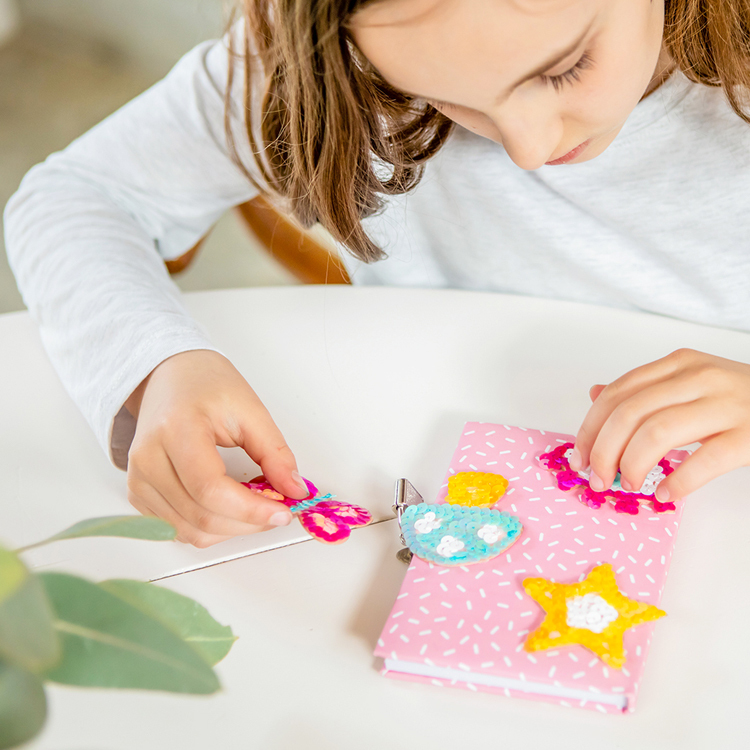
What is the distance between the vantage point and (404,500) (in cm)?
54

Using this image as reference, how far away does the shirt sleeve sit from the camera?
2.22 ft

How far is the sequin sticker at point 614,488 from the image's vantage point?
511 millimetres

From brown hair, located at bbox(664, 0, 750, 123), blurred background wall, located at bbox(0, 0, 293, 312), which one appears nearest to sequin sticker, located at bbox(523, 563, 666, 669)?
brown hair, located at bbox(664, 0, 750, 123)

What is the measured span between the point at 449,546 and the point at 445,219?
552 millimetres

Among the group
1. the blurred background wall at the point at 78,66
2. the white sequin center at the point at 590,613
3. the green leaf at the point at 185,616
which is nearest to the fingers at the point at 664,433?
the white sequin center at the point at 590,613

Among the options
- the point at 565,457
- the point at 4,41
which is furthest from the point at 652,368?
the point at 4,41

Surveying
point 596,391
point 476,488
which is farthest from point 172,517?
point 596,391

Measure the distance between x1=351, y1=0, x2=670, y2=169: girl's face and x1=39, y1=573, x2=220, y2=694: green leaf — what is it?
38 cm

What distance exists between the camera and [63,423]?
68 centimetres

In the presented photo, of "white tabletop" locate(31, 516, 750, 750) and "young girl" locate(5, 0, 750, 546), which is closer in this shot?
"white tabletop" locate(31, 516, 750, 750)

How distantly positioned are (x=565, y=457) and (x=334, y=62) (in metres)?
0.34

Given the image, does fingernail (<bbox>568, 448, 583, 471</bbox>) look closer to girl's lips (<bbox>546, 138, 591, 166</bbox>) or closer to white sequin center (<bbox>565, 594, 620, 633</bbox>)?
white sequin center (<bbox>565, 594, 620, 633</bbox>)

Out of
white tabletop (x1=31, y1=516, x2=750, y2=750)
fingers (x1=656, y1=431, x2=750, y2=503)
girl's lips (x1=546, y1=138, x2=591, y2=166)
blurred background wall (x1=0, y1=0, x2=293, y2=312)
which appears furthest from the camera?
blurred background wall (x1=0, y1=0, x2=293, y2=312)

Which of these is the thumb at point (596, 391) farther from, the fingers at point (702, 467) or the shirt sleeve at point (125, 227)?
the shirt sleeve at point (125, 227)
